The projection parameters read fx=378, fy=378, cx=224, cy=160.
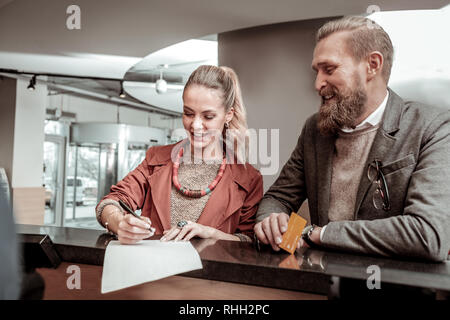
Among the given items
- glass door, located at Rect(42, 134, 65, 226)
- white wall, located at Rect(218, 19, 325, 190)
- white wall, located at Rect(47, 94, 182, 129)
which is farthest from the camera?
white wall, located at Rect(47, 94, 182, 129)

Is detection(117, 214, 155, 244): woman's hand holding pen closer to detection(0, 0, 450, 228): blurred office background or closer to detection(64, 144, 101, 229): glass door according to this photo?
detection(0, 0, 450, 228): blurred office background

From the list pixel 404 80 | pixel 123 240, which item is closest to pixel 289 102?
pixel 404 80

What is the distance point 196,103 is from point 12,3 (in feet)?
11.7

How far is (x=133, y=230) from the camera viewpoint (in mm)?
1108

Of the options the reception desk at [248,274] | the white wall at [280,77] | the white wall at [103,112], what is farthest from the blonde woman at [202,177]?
the white wall at [103,112]

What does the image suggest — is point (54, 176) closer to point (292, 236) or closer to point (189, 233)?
point (189, 233)

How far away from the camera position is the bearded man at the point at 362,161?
1.14 metres

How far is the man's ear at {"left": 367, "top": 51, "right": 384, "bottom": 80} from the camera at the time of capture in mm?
1533

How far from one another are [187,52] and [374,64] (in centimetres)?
436

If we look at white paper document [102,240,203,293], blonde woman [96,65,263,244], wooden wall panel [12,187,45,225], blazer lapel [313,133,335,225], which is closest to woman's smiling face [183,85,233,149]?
blonde woman [96,65,263,244]

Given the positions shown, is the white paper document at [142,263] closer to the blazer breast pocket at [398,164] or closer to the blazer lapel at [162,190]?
the blazer lapel at [162,190]

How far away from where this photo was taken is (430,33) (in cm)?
304

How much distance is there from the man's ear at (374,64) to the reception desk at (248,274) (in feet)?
2.70

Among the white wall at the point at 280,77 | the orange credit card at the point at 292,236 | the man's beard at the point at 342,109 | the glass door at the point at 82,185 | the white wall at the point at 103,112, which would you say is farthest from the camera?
the white wall at the point at 103,112
